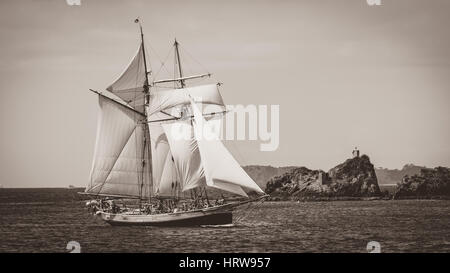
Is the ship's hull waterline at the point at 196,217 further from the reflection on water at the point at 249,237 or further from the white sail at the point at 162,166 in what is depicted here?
the white sail at the point at 162,166

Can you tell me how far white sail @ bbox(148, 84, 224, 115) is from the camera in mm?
49406

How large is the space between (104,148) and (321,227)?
56.4 feet

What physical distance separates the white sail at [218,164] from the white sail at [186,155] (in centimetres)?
172

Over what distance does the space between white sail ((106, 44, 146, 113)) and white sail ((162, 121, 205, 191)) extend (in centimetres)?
363

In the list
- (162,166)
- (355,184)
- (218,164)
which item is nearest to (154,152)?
(162,166)

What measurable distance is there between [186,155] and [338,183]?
65.5m

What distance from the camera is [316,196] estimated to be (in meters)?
111

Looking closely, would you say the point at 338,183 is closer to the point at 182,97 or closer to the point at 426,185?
the point at 426,185

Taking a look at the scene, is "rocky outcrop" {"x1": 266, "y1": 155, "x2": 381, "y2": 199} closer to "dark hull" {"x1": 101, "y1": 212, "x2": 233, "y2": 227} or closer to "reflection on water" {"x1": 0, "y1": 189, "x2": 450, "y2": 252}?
"reflection on water" {"x1": 0, "y1": 189, "x2": 450, "y2": 252}

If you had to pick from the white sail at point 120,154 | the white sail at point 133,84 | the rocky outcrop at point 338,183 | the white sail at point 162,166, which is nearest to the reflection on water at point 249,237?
the white sail at point 120,154

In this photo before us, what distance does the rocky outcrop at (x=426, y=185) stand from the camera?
106m
